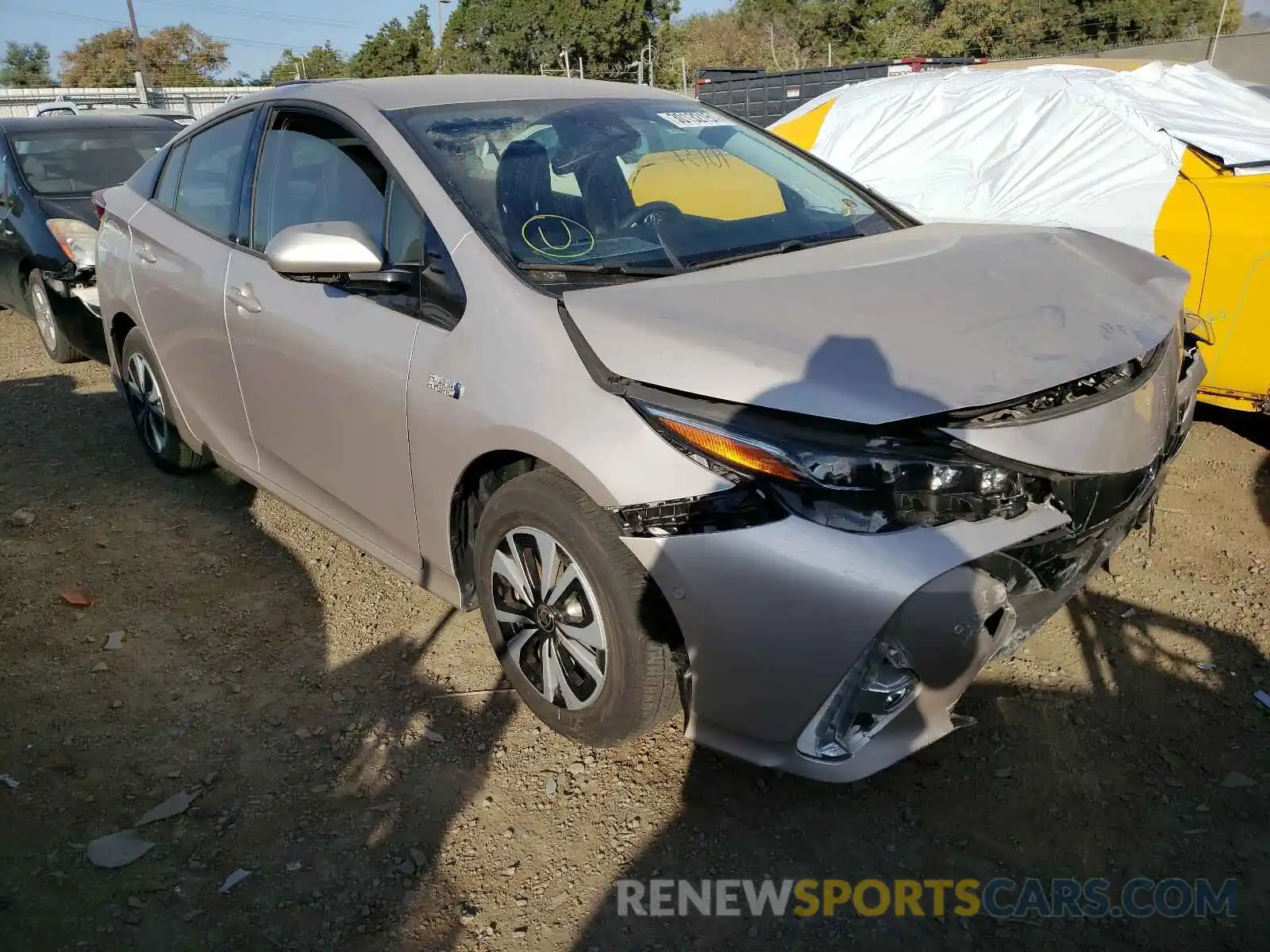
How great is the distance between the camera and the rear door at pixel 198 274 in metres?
3.61

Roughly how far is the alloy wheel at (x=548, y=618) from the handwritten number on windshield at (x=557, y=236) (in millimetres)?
800

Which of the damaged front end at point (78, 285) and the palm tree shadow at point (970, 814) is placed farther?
the damaged front end at point (78, 285)

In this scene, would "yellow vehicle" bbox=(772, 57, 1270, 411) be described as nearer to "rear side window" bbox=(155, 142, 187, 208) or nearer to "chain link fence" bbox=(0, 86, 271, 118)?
"rear side window" bbox=(155, 142, 187, 208)

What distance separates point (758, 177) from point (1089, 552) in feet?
5.62

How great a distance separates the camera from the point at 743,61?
48094mm

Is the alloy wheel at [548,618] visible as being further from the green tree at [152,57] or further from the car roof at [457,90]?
the green tree at [152,57]

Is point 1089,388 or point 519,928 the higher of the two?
point 1089,388

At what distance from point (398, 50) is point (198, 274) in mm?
52450

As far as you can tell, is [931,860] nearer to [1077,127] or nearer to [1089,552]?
[1089,552]

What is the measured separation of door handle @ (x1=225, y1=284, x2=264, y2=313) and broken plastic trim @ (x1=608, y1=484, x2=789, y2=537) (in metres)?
1.82

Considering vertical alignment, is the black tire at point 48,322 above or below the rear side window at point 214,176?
below

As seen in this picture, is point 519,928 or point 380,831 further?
point 380,831

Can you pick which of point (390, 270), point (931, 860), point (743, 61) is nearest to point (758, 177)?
point (390, 270)

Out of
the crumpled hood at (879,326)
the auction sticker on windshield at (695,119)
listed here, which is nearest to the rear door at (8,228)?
the auction sticker on windshield at (695,119)
